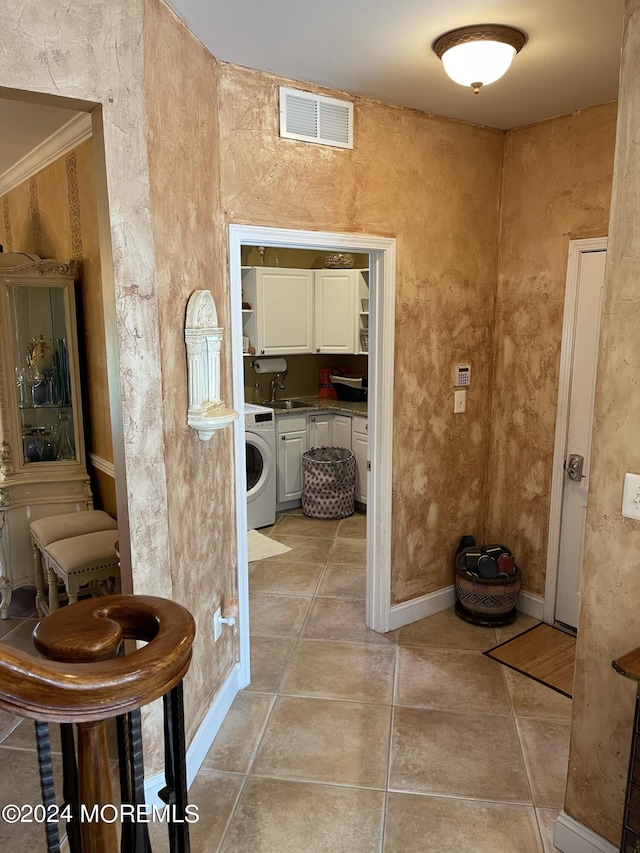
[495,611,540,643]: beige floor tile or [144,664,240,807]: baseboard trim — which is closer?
[144,664,240,807]: baseboard trim

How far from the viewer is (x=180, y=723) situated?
946 mm

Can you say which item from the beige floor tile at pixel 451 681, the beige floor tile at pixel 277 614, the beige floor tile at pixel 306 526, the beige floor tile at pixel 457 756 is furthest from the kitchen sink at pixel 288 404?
the beige floor tile at pixel 457 756

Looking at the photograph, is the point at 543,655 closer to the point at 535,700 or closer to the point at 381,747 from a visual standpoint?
the point at 535,700

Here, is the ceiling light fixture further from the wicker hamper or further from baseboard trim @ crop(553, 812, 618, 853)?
the wicker hamper

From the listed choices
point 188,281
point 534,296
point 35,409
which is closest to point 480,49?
point 188,281

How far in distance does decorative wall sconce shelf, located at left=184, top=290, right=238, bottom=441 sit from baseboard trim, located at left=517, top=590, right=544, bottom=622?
2271 millimetres

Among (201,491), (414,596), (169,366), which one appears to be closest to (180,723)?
(169,366)

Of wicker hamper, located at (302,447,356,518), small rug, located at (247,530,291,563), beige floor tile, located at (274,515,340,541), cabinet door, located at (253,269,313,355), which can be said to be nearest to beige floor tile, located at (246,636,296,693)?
small rug, located at (247,530,291,563)

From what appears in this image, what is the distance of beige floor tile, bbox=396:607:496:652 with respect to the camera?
130 inches

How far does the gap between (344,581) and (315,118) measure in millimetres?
2773

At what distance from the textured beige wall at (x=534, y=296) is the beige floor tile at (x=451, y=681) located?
74cm

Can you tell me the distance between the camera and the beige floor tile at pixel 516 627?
3.39 meters

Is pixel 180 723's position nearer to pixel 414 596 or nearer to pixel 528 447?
pixel 414 596

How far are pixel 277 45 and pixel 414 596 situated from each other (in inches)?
109
